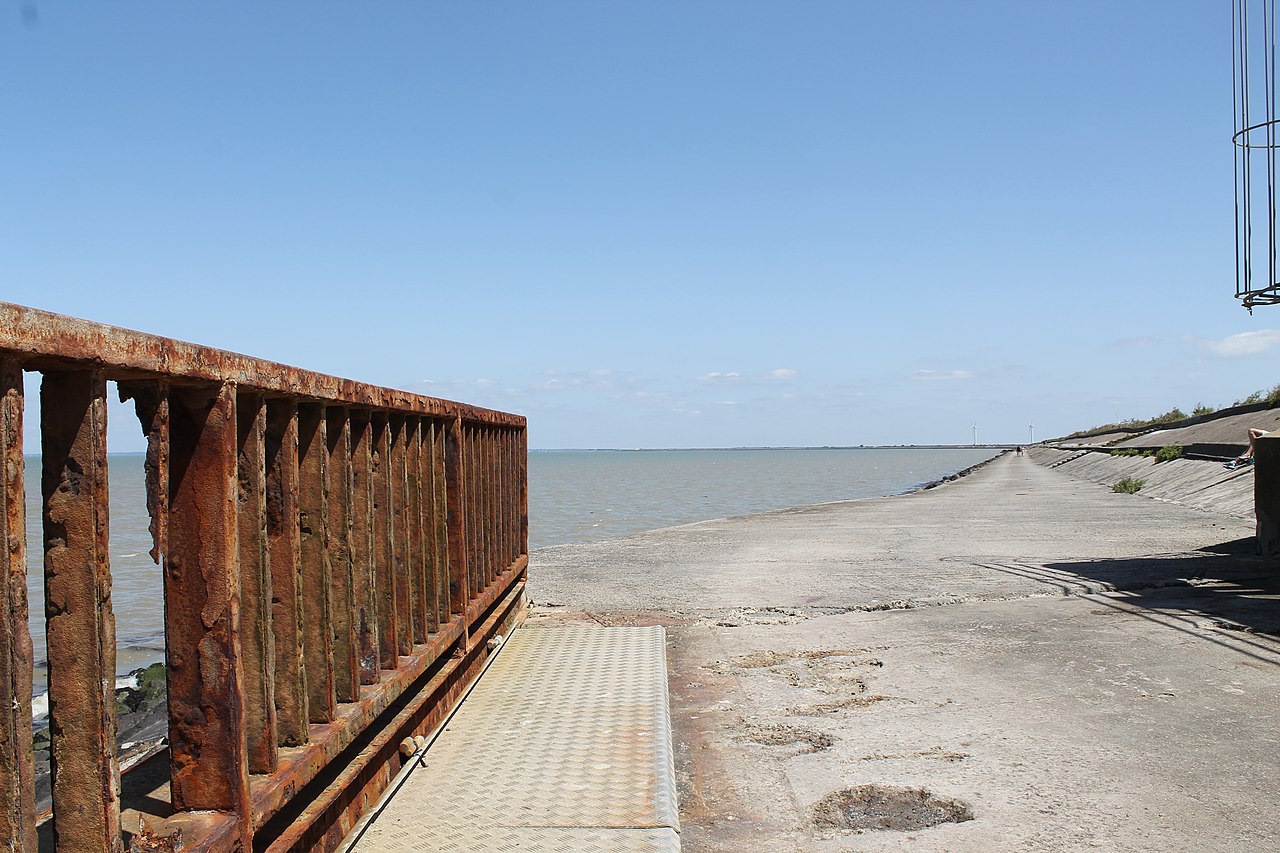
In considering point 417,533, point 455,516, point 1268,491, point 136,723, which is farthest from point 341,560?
point 1268,491

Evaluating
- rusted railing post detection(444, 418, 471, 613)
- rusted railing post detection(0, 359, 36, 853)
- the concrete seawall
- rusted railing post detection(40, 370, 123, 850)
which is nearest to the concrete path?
rusted railing post detection(444, 418, 471, 613)

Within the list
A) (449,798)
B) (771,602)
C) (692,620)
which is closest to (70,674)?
(449,798)

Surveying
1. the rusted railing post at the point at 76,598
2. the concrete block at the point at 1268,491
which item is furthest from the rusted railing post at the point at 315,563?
the concrete block at the point at 1268,491

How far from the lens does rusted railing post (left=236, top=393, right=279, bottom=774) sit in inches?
104

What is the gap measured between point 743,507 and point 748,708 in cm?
3156

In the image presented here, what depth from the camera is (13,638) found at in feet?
5.64

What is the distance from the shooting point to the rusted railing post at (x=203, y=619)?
2359mm

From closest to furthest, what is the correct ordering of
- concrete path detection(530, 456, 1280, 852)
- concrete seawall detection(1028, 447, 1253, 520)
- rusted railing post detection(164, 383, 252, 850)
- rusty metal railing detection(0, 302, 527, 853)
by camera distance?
rusty metal railing detection(0, 302, 527, 853) → rusted railing post detection(164, 383, 252, 850) → concrete path detection(530, 456, 1280, 852) → concrete seawall detection(1028, 447, 1253, 520)

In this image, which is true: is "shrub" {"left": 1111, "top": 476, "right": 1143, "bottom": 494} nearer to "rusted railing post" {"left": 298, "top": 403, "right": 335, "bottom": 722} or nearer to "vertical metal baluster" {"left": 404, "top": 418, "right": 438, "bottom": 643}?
"vertical metal baluster" {"left": 404, "top": 418, "right": 438, "bottom": 643}

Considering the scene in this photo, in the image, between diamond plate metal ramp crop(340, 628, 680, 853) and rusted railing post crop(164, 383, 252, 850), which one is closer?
rusted railing post crop(164, 383, 252, 850)

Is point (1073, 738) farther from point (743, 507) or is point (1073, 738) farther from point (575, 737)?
point (743, 507)

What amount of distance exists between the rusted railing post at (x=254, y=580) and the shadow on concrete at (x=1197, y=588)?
217 inches

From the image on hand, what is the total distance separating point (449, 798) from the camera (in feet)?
12.2

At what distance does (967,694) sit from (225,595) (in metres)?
4.23
